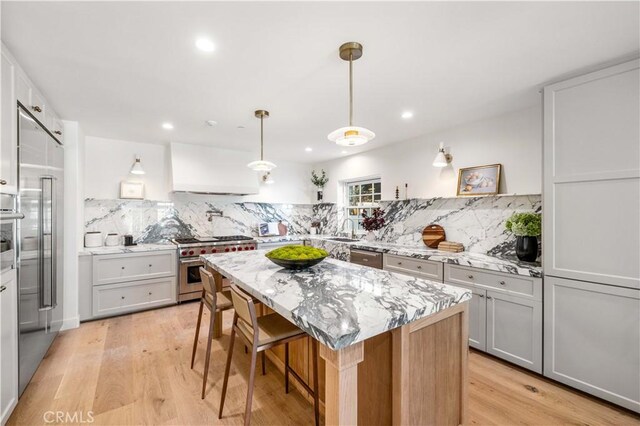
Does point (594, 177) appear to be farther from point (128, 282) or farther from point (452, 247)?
point (128, 282)

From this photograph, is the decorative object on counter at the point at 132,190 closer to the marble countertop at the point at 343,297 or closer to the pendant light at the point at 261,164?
the pendant light at the point at 261,164

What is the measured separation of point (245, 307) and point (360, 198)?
361 cm

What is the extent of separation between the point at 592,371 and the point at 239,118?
11.9ft

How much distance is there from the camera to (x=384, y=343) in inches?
53.5

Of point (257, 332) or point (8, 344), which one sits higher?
point (257, 332)

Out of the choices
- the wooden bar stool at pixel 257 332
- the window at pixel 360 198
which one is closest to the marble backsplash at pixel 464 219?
the window at pixel 360 198

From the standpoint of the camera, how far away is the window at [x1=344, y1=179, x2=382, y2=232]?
4453 mm

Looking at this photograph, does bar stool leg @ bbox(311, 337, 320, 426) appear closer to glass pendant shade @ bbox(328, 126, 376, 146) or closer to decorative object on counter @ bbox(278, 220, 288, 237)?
glass pendant shade @ bbox(328, 126, 376, 146)

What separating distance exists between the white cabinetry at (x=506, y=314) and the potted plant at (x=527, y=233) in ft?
1.13

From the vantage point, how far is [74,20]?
1513 mm

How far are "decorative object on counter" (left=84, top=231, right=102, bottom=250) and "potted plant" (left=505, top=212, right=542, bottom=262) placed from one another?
15.3ft

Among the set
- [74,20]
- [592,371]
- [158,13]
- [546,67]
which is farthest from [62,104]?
[592,371]

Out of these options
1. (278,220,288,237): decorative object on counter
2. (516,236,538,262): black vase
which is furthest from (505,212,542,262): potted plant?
(278,220,288,237): decorative object on counter

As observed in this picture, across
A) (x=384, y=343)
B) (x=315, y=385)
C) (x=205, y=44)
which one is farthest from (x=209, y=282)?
(x=205, y=44)
